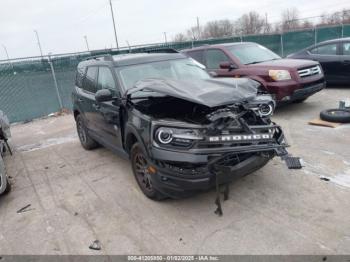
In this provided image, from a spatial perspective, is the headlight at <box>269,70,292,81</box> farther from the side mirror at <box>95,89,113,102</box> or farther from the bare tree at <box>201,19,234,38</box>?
the bare tree at <box>201,19,234,38</box>

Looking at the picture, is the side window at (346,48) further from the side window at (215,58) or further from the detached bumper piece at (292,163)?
the detached bumper piece at (292,163)

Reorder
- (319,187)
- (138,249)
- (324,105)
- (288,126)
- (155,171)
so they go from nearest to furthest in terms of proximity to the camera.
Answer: (138,249) < (155,171) < (319,187) < (288,126) < (324,105)

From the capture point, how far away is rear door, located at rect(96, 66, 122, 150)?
4341mm

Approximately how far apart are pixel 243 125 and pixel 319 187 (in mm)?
1436

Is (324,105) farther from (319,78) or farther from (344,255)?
(344,255)

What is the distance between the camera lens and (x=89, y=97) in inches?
213

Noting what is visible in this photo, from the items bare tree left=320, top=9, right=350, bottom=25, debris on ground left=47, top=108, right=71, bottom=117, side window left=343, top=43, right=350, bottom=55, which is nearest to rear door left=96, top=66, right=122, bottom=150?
debris on ground left=47, top=108, right=71, bottom=117

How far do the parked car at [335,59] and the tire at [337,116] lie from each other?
2.88 meters

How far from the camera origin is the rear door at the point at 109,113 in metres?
4.34

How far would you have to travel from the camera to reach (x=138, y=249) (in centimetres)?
310

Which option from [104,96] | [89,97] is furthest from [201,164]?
[89,97]

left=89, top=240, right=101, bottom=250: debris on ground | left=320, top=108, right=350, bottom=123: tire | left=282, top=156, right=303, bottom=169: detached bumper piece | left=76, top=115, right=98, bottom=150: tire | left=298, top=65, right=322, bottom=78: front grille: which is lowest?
left=89, top=240, right=101, bottom=250: debris on ground

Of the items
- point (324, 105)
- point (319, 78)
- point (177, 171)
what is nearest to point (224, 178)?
point (177, 171)

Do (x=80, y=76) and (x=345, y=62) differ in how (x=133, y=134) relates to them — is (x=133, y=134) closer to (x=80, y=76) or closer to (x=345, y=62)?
(x=80, y=76)
